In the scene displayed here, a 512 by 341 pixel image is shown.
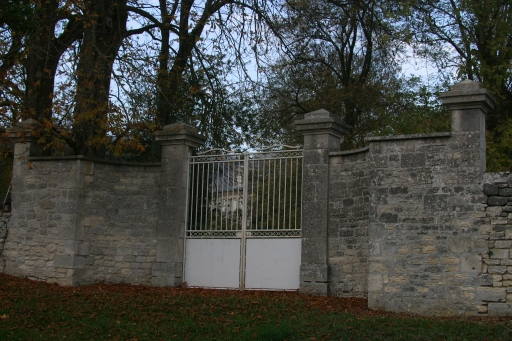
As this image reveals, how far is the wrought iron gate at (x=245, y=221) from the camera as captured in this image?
10.3 metres

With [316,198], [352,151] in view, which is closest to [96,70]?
[316,198]

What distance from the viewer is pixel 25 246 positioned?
1138 cm

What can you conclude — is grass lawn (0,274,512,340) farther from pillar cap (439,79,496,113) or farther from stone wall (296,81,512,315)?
pillar cap (439,79,496,113)

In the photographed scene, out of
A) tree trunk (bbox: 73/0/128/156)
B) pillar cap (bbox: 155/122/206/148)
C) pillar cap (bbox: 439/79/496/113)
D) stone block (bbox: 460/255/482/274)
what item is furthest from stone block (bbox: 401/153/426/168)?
tree trunk (bbox: 73/0/128/156)

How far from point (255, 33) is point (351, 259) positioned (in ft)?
19.4

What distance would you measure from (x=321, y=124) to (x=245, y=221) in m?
2.08

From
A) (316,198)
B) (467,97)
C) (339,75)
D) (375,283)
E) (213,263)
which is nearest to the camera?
(467,97)

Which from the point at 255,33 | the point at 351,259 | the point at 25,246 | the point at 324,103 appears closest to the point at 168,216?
the point at 25,246

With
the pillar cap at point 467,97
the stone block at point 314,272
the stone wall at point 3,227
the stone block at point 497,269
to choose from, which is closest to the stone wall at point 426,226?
the stone block at point 497,269

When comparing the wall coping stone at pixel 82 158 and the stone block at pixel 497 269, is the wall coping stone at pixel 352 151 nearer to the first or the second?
the stone block at pixel 497 269

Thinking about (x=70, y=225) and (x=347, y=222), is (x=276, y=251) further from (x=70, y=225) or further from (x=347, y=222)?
(x=70, y=225)

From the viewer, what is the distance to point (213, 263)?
10.8 m

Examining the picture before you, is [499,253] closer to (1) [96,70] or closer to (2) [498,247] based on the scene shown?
(2) [498,247]

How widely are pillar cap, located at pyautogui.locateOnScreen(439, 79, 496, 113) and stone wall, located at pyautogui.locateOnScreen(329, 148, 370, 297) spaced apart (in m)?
1.51
